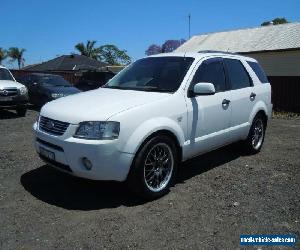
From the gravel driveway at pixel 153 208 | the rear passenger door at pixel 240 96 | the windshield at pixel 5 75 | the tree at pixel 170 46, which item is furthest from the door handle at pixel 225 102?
the tree at pixel 170 46

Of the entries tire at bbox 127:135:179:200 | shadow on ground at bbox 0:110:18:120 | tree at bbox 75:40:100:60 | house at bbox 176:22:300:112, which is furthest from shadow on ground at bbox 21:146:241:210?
tree at bbox 75:40:100:60

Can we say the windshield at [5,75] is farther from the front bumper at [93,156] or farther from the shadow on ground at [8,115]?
the front bumper at [93,156]

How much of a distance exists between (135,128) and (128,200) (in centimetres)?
99

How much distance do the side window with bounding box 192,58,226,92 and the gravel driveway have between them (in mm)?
1417

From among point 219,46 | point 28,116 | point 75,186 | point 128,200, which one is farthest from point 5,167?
point 219,46

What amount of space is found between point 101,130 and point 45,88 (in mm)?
11377

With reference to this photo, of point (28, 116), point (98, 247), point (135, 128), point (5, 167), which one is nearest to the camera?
point (98, 247)

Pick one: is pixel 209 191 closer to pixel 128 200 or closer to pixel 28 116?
pixel 128 200

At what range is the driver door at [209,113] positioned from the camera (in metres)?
5.48

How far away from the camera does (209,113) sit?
18.8ft

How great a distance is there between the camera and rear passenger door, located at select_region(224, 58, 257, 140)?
6402 mm

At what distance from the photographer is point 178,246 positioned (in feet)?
12.5

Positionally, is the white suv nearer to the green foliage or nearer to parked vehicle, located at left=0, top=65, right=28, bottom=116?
parked vehicle, located at left=0, top=65, right=28, bottom=116

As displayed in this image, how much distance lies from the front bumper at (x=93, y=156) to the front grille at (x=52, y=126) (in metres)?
0.08
